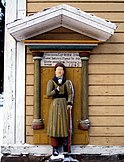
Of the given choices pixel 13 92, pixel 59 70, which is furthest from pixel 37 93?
pixel 59 70

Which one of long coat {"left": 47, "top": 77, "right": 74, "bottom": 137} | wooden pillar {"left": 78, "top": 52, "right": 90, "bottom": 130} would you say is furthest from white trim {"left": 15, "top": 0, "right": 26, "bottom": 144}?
wooden pillar {"left": 78, "top": 52, "right": 90, "bottom": 130}

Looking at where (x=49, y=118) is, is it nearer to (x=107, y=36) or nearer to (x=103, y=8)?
(x=107, y=36)

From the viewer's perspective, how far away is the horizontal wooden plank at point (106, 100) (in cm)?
529

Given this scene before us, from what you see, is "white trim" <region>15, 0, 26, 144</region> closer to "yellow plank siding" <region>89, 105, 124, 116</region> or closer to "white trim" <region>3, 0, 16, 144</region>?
"white trim" <region>3, 0, 16, 144</region>

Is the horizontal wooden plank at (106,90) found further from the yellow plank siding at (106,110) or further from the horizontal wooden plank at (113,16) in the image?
the horizontal wooden plank at (113,16)

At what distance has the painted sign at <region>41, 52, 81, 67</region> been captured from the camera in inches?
207

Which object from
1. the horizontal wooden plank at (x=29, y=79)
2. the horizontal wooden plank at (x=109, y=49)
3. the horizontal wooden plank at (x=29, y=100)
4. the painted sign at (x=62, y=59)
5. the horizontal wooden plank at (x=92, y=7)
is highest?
the horizontal wooden plank at (x=92, y=7)

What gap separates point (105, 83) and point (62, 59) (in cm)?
74

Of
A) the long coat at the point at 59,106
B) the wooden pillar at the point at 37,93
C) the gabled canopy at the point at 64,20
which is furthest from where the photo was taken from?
the wooden pillar at the point at 37,93

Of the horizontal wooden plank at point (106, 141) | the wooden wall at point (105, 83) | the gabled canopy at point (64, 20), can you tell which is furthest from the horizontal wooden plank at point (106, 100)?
the gabled canopy at point (64, 20)

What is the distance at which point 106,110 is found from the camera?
529 cm

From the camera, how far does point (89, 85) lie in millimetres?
5293

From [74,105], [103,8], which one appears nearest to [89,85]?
[74,105]

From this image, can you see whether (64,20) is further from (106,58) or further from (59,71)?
(106,58)
